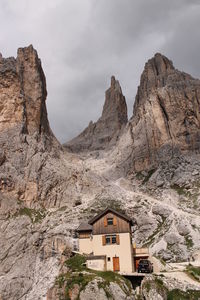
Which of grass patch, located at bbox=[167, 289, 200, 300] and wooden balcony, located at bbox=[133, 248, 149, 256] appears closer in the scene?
grass patch, located at bbox=[167, 289, 200, 300]

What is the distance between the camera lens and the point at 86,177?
8525 centimetres

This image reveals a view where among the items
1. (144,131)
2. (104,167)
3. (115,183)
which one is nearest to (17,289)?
(115,183)

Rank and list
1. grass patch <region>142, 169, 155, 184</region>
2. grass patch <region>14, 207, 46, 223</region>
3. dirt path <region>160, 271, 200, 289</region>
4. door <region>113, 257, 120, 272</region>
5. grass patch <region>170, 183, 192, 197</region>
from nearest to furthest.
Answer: dirt path <region>160, 271, 200, 289</region> < door <region>113, 257, 120, 272</region> < grass patch <region>14, 207, 46, 223</region> < grass patch <region>170, 183, 192, 197</region> < grass patch <region>142, 169, 155, 184</region>

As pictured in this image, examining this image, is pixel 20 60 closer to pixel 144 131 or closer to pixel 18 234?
pixel 144 131

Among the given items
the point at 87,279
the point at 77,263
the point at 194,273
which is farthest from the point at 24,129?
the point at 87,279

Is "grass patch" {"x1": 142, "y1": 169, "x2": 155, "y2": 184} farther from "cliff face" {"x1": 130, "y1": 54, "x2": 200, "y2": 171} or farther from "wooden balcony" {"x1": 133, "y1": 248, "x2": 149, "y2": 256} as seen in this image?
"wooden balcony" {"x1": 133, "y1": 248, "x2": 149, "y2": 256}

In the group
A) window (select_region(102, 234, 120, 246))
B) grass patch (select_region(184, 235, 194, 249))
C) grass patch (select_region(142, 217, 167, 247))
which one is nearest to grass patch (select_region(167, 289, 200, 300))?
window (select_region(102, 234, 120, 246))

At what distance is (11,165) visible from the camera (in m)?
80.6

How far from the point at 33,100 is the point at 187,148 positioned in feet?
154

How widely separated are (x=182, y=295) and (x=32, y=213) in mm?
49081

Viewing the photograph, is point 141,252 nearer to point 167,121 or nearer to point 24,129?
point 24,129

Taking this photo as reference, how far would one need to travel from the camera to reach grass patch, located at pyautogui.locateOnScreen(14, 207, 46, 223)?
228ft

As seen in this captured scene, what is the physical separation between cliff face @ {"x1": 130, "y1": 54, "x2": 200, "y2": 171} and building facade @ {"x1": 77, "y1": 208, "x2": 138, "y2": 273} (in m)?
53.0

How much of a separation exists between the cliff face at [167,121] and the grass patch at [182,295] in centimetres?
6070
